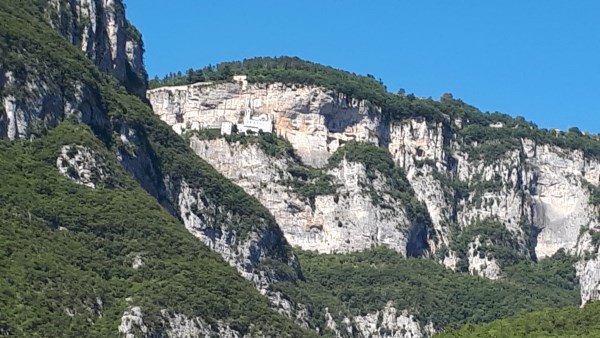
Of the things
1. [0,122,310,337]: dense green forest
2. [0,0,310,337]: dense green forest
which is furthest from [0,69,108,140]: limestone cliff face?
[0,122,310,337]: dense green forest

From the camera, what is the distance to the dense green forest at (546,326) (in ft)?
411

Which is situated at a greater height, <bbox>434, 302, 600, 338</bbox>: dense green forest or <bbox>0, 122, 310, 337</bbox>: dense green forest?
<bbox>0, 122, 310, 337</bbox>: dense green forest

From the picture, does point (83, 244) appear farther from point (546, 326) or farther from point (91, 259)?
point (546, 326)

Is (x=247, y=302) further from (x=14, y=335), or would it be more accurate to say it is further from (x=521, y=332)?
(x=521, y=332)

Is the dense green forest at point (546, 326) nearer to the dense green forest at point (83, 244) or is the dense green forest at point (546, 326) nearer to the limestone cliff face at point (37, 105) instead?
the dense green forest at point (83, 244)

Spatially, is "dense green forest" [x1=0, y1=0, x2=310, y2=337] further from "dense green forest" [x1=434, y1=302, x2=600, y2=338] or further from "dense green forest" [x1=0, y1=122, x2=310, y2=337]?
"dense green forest" [x1=434, y1=302, x2=600, y2=338]

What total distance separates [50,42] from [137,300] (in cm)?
3681

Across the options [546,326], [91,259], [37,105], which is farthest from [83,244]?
[546,326]

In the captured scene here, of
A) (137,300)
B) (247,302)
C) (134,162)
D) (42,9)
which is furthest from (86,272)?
(42,9)

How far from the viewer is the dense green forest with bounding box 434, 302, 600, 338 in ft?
411

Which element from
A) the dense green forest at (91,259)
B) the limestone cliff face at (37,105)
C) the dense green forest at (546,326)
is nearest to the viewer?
the dense green forest at (546,326)

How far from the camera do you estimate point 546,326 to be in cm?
12888

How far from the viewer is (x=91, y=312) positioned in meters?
154

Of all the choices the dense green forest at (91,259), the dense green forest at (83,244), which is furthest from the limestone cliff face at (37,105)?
the dense green forest at (91,259)
